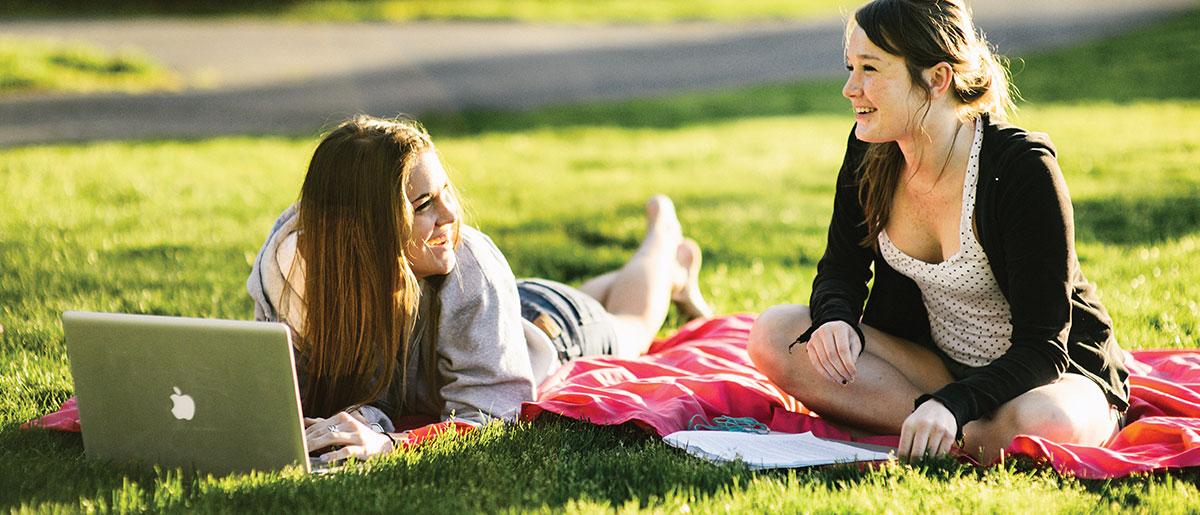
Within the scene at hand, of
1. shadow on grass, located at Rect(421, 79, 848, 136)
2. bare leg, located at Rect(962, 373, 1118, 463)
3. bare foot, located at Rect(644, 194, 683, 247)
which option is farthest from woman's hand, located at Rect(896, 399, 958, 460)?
shadow on grass, located at Rect(421, 79, 848, 136)

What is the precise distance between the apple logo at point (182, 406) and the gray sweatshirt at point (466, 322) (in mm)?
590

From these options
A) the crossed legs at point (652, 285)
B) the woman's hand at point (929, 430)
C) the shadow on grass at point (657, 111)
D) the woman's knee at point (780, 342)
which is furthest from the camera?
the shadow on grass at point (657, 111)

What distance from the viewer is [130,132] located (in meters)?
11.8

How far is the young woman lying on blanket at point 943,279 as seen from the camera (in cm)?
364

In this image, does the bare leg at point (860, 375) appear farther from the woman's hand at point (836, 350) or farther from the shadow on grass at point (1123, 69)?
the shadow on grass at point (1123, 69)

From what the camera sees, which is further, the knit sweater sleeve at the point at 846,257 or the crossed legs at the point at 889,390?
the knit sweater sleeve at the point at 846,257

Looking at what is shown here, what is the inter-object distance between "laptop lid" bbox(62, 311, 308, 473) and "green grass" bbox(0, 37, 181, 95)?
37.3 ft

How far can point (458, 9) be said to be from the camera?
2391 cm

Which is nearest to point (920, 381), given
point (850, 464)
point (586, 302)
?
point (850, 464)

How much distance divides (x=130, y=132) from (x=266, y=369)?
9.36 m

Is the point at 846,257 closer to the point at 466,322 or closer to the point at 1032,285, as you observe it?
the point at 1032,285

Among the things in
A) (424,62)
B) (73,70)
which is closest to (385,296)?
(73,70)

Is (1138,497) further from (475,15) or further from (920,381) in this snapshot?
(475,15)

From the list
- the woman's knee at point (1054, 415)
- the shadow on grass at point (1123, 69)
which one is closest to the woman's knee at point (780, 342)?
the woman's knee at point (1054, 415)
